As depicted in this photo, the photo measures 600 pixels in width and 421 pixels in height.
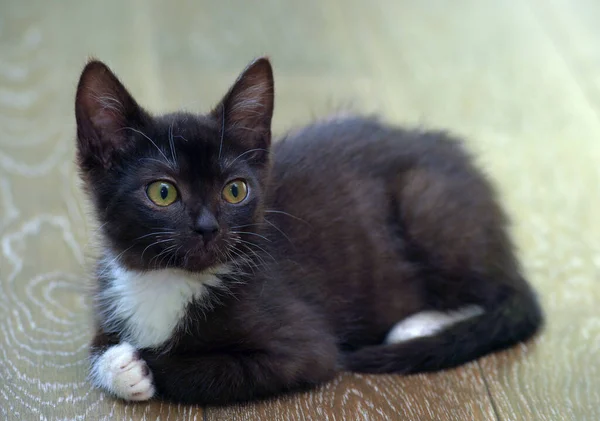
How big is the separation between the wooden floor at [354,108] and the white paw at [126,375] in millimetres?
33

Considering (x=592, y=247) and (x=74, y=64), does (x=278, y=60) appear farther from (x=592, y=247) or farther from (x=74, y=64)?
(x=592, y=247)

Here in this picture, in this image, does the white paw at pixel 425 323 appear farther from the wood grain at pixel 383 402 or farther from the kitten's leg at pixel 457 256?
the wood grain at pixel 383 402

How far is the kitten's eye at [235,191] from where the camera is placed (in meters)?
1.66

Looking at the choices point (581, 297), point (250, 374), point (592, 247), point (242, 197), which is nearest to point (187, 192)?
point (242, 197)

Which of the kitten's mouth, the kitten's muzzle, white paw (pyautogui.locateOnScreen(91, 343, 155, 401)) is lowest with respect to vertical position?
white paw (pyautogui.locateOnScreen(91, 343, 155, 401))

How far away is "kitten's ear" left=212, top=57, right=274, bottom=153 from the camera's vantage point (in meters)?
1.71

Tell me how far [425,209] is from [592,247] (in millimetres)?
666

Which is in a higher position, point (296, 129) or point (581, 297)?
point (296, 129)

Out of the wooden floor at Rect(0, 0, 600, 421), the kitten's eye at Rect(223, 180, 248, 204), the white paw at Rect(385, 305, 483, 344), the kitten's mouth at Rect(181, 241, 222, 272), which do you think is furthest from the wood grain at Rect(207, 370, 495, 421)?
the kitten's eye at Rect(223, 180, 248, 204)

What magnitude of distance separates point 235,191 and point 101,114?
0.31m

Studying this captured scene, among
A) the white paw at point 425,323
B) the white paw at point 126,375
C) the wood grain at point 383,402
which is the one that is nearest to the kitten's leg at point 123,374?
the white paw at point 126,375

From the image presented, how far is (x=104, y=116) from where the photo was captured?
1.62 metres

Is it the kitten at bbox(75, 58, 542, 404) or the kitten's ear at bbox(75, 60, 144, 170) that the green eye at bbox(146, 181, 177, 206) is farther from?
the kitten's ear at bbox(75, 60, 144, 170)

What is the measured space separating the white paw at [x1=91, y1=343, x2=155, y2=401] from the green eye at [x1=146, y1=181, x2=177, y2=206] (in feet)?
1.19
